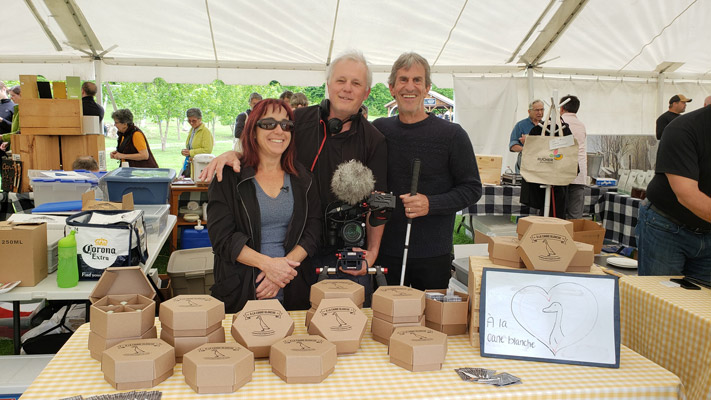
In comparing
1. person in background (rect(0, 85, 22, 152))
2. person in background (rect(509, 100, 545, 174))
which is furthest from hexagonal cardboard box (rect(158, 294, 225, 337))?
person in background (rect(509, 100, 545, 174))

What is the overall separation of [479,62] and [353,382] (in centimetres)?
698

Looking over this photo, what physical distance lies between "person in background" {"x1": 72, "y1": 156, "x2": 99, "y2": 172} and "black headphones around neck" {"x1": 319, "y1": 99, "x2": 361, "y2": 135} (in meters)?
2.96

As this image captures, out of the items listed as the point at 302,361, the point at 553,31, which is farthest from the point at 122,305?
the point at 553,31

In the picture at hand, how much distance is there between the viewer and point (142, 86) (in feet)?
57.6

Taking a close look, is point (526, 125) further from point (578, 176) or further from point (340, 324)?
point (340, 324)

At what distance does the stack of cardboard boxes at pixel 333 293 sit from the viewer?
60.0 inches

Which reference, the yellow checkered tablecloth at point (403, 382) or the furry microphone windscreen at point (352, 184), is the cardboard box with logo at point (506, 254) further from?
the furry microphone windscreen at point (352, 184)

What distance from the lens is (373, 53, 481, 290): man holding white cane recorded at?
221cm

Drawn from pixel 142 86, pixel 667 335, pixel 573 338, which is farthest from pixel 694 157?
pixel 142 86

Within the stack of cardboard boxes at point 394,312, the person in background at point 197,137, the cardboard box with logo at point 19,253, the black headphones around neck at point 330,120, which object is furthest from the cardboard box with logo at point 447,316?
the person in background at point 197,137

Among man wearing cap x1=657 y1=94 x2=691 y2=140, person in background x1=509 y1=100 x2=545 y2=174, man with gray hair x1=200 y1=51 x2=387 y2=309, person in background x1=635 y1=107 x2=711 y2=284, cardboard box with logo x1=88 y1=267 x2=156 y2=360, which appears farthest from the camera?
man wearing cap x1=657 y1=94 x2=691 y2=140

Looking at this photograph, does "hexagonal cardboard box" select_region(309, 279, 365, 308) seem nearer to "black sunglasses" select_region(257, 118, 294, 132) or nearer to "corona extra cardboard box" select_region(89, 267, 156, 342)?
"corona extra cardboard box" select_region(89, 267, 156, 342)

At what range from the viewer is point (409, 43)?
6.86 m

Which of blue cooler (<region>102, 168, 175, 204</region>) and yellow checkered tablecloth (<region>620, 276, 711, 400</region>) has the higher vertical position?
blue cooler (<region>102, 168, 175, 204</region>)
